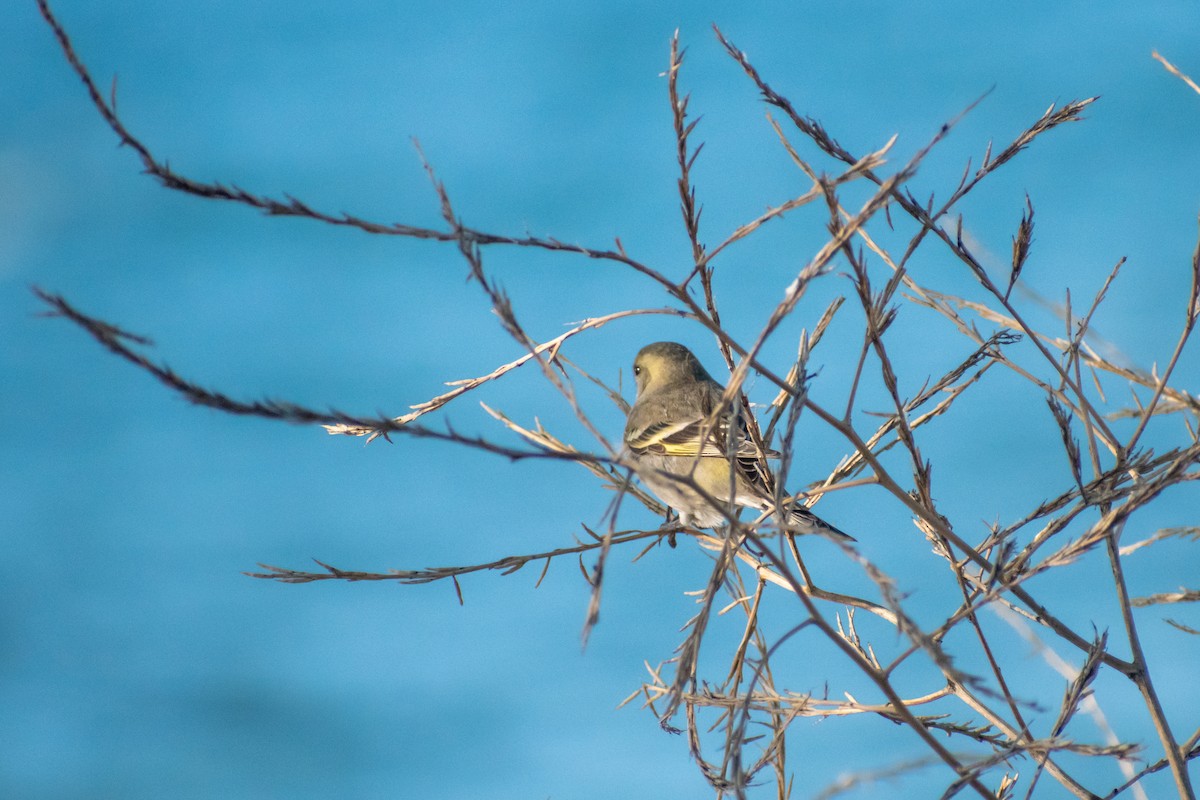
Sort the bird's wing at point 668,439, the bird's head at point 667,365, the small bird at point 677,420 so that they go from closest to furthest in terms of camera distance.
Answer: the small bird at point 677,420
the bird's wing at point 668,439
the bird's head at point 667,365

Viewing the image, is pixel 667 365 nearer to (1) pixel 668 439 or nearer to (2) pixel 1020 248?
(1) pixel 668 439

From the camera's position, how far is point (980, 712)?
1.92 meters

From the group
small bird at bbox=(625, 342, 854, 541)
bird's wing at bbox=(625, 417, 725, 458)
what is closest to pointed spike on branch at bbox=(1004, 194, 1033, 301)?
small bird at bbox=(625, 342, 854, 541)

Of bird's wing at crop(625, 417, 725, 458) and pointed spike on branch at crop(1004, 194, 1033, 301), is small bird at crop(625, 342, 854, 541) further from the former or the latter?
pointed spike on branch at crop(1004, 194, 1033, 301)

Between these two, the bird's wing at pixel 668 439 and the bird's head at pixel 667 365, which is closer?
the bird's wing at pixel 668 439

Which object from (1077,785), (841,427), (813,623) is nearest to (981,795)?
(1077,785)

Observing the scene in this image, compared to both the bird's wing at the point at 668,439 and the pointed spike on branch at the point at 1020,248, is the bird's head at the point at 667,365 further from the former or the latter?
the pointed spike on branch at the point at 1020,248

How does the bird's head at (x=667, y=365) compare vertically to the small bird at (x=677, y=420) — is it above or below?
above

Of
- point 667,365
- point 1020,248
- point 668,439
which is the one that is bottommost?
point 1020,248

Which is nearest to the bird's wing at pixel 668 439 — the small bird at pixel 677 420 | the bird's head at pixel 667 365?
the small bird at pixel 677 420

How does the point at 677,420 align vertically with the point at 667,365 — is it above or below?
below

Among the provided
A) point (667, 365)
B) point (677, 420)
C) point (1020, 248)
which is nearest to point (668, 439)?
point (677, 420)

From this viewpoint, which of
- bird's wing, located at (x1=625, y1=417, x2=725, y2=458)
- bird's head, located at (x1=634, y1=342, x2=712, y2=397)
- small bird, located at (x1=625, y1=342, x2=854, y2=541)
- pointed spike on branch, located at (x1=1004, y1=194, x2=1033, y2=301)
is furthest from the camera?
bird's head, located at (x1=634, y1=342, x2=712, y2=397)

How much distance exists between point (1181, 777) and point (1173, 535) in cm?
37
